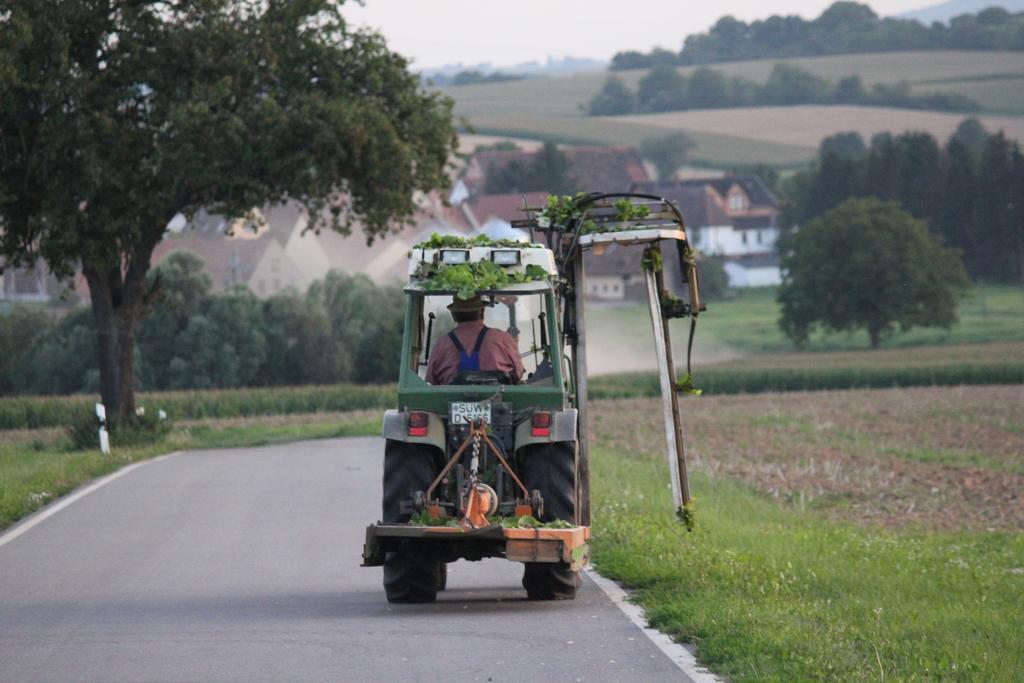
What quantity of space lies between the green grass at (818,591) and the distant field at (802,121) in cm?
11731

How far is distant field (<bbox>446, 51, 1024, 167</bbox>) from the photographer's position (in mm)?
147000

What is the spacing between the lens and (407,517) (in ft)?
43.0

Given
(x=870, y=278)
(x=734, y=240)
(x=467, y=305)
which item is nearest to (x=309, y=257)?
(x=870, y=278)

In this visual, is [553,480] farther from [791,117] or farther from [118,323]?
[791,117]

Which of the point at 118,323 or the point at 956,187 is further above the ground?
the point at 956,187

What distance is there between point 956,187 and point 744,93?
182ft

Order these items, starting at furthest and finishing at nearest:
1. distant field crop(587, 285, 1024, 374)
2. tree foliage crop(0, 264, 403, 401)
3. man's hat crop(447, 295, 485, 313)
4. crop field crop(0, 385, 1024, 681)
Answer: distant field crop(587, 285, 1024, 374), tree foliage crop(0, 264, 403, 401), man's hat crop(447, 295, 485, 313), crop field crop(0, 385, 1024, 681)

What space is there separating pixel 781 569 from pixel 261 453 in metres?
18.5

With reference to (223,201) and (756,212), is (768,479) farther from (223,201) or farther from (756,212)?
(756,212)

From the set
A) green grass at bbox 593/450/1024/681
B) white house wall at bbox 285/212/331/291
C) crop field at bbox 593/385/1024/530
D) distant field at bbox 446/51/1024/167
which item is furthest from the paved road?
distant field at bbox 446/51/1024/167

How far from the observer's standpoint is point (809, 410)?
173ft

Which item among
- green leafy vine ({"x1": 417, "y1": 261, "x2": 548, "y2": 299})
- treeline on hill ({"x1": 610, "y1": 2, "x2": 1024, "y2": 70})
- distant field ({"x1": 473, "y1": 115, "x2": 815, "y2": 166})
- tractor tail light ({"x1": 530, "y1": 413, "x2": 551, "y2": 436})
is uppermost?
treeline on hill ({"x1": 610, "y1": 2, "x2": 1024, "y2": 70})

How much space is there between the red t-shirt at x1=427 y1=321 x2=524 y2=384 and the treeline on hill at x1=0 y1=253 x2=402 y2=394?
167ft

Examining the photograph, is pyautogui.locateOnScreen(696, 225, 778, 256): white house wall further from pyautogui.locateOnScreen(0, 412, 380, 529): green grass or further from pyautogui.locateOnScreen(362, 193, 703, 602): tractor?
pyautogui.locateOnScreen(362, 193, 703, 602): tractor
